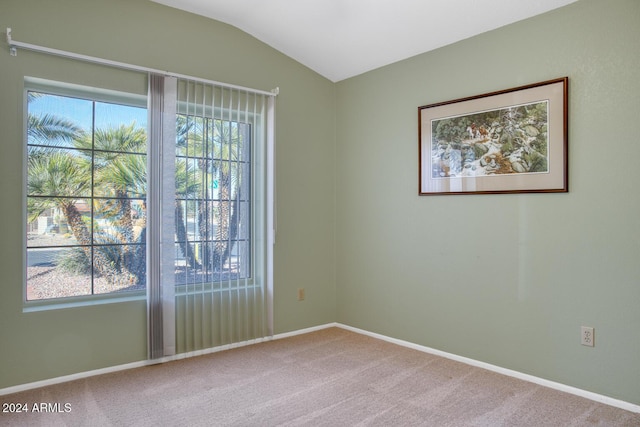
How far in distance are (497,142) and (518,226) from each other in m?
0.61

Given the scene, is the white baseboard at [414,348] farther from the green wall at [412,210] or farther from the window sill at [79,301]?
the window sill at [79,301]

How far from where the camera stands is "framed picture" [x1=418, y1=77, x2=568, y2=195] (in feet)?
9.12

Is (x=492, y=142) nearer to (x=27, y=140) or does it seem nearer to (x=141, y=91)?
(x=141, y=91)

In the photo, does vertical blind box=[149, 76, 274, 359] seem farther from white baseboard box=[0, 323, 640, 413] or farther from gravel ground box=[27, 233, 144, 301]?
gravel ground box=[27, 233, 144, 301]

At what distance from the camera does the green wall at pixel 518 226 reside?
254 centimetres

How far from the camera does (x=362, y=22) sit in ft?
10.8

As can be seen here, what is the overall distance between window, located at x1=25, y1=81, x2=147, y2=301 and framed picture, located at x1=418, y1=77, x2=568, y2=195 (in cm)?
223

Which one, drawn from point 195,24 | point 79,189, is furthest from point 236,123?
point 79,189

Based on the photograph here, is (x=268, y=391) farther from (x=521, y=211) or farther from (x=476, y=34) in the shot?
(x=476, y=34)

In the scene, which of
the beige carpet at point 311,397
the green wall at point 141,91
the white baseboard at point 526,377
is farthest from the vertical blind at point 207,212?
the white baseboard at point 526,377

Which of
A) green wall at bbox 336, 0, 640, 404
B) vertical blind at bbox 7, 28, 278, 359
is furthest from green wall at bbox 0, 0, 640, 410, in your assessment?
vertical blind at bbox 7, 28, 278, 359

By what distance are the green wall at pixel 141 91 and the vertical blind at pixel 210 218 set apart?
0.49 feet

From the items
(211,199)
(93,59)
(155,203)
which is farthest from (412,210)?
(93,59)

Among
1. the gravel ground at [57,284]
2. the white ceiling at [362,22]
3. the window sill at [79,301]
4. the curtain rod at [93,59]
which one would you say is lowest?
the window sill at [79,301]
